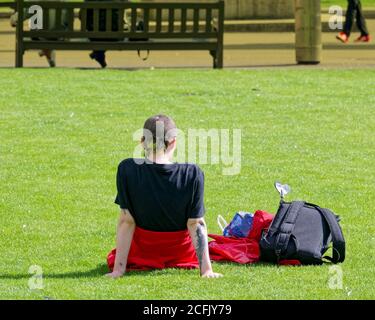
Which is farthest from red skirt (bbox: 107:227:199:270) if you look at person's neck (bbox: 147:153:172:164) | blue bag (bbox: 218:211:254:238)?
blue bag (bbox: 218:211:254:238)

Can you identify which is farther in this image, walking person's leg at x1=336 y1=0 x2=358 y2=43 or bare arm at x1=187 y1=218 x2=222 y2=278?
walking person's leg at x1=336 y1=0 x2=358 y2=43

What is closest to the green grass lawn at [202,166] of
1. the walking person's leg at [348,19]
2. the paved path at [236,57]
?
the paved path at [236,57]

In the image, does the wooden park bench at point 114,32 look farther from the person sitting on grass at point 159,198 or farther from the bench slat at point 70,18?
the person sitting on grass at point 159,198

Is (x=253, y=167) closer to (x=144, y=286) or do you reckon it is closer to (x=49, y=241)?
(x=49, y=241)

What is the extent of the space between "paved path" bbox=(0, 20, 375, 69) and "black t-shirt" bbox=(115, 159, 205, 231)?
11925 mm

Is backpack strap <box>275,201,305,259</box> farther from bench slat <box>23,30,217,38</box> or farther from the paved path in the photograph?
the paved path

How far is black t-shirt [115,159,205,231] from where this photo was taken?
8.24m

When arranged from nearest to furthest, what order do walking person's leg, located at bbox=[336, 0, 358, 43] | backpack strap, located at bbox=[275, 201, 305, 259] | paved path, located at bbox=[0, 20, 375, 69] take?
backpack strap, located at bbox=[275, 201, 305, 259] → paved path, located at bbox=[0, 20, 375, 69] → walking person's leg, located at bbox=[336, 0, 358, 43]

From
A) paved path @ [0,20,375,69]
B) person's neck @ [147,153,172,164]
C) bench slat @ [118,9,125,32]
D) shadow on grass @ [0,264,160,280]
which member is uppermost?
bench slat @ [118,9,125,32]

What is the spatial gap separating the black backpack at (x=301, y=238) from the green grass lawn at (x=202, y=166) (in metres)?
0.12

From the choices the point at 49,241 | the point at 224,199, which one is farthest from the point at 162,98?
the point at 49,241

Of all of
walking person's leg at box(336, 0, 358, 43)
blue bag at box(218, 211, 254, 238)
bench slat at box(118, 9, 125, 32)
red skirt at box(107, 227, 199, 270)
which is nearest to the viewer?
red skirt at box(107, 227, 199, 270)

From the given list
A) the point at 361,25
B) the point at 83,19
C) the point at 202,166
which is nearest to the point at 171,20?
the point at 83,19

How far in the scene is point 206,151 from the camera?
13297mm
